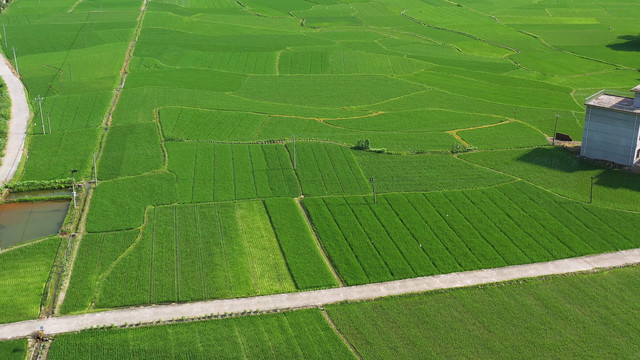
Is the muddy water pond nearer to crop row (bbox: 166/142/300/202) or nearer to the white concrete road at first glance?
the white concrete road

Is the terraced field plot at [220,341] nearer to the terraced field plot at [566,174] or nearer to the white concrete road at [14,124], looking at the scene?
the white concrete road at [14,124]

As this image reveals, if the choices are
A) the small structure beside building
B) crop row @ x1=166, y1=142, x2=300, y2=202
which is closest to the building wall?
the small structure beside building

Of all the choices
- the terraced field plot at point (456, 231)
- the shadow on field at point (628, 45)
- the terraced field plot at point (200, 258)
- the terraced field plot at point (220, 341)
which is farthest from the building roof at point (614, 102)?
the shadow on field at point (628, 45)

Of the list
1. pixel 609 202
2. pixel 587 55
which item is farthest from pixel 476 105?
pixel 587 55

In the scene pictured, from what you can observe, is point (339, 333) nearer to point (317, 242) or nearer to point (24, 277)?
point (317, 242)

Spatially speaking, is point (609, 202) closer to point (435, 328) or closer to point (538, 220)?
point (538, 220)
